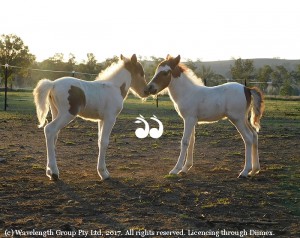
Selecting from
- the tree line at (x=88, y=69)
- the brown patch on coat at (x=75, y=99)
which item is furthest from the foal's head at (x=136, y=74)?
the tree line at (x=88, y=69)

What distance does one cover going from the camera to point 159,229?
496cm

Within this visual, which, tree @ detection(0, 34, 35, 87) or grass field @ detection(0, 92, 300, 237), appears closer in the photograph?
grass field @ detection(0, 92, 300, 237)

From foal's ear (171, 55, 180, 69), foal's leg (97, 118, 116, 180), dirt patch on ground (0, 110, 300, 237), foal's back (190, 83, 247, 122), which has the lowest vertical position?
dirt patch on ground (0, 110, 300, 237)

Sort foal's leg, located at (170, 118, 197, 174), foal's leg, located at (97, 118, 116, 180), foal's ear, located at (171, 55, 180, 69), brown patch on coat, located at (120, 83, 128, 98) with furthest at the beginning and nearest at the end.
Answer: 1. foal's ear, located at (171, 55, 180, 69)
2. brown patch on coat, located at (120, 83, 128, 98)
3. foal's leg, located at (170, 118, 197, 174)
4. foal's leg, located at (97, 118, 116, 180)

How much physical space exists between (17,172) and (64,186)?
152 centimetres

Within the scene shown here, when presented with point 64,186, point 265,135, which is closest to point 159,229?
point 64,186

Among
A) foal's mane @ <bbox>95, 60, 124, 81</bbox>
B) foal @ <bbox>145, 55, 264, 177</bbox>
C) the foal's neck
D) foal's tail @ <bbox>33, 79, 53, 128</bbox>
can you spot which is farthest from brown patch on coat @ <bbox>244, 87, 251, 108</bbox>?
foal's tail @ <bbox>33, 79, 53, 128</bbox>

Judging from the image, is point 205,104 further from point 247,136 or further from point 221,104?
point 247,136

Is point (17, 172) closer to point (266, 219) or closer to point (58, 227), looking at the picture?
point (58, 227)

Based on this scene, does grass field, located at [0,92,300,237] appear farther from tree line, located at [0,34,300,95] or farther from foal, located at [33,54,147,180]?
tree line, located at [0,34,300,95]

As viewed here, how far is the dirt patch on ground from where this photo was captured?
202 inches

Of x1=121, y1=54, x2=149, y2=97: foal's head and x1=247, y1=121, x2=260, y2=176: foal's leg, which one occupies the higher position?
x1=121, y1=54, x2=149, y2=97: foal's head

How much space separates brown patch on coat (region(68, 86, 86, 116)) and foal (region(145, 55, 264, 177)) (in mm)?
1493

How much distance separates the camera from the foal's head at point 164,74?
8500 millimetres
